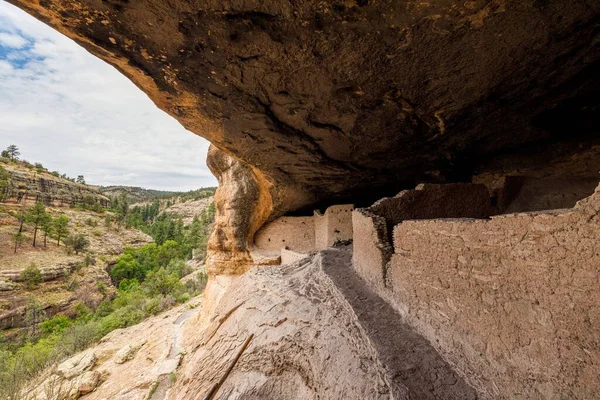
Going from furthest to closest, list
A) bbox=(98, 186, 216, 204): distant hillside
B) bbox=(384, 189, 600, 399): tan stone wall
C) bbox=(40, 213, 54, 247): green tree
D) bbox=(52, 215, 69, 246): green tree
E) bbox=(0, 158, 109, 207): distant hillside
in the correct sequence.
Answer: bbox=(98, 186, 216, 204): distant hillside
bbox=(0, 158, 109, 207): distant hillside
bbox=(52, 215, 69, 246): green tree
bbox=(40, 213, 54, 247): green tree
bbox=(384, 189, 600, 399): tan stone wall

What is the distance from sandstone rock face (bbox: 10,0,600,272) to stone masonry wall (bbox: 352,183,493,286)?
1269 millimetres

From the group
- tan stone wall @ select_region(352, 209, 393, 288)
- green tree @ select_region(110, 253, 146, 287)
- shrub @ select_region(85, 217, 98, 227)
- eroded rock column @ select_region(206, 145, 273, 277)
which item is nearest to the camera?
tan stone wall @ select_region(352, 209, 393, 288)

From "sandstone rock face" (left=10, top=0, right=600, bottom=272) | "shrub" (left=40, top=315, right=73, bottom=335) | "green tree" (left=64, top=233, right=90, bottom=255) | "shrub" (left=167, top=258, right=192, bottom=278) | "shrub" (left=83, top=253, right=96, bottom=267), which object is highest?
"sandstone rock face" (left=10, top=0, right=600, bottom=272)

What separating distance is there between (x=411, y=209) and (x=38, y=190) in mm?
55576

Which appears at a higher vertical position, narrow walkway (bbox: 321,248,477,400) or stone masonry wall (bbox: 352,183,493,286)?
stone masonry wall (bbox: 352,183,493,286)

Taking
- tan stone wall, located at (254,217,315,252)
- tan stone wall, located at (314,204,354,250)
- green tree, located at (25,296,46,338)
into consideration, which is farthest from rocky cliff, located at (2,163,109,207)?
tan stone wall, located at (314,204,354,250)

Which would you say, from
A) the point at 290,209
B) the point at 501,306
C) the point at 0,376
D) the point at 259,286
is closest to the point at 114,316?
the point at 0,376

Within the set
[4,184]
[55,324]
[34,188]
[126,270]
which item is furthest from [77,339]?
[34,188]

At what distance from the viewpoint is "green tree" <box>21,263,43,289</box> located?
2187cm

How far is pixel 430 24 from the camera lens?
274 centimetres

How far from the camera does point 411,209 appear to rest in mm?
4266

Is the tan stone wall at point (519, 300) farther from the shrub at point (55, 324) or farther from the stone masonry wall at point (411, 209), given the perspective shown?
the shrub at point (55, 324)

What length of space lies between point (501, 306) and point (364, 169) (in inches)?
212

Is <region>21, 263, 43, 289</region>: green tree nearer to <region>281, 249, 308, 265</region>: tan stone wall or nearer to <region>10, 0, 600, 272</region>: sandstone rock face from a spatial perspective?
<region>281, 249, 308, 265</region>: tan stone wall
